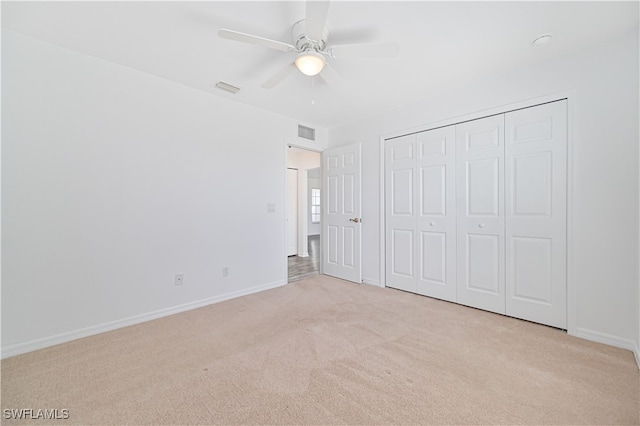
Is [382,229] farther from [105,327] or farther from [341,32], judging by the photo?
[105,327]

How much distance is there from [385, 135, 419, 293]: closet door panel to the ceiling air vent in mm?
1242

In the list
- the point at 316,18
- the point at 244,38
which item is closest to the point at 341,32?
the point at 316,18

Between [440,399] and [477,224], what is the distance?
1932mm

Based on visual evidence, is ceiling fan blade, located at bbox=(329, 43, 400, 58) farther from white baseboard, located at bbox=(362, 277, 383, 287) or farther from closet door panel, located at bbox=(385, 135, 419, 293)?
white baseboard, located at bbox=(362, 277, 383, 287)

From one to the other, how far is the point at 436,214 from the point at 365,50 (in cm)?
208

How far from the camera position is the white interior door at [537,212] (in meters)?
2.30

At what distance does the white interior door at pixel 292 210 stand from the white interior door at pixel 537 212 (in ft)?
14.3

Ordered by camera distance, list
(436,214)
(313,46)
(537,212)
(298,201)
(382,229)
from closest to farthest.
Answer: (313,46) < (537,212) < (436,214) < (382,229) < (298,201)

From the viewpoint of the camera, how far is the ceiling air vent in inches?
157

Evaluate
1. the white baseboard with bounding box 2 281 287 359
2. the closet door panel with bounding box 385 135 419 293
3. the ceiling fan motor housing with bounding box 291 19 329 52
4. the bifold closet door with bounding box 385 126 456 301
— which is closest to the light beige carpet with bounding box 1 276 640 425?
the white baseboard with bounding box 2 281 287 359

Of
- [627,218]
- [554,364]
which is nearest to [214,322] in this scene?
[554,364]

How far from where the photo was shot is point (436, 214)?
3113mm

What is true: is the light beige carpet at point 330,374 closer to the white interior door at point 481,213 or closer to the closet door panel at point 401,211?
the white interior door at point 481,213

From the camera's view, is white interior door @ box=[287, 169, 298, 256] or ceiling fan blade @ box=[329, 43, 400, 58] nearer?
ceiling fan blade @ box=[329, 43, 400, 58]
